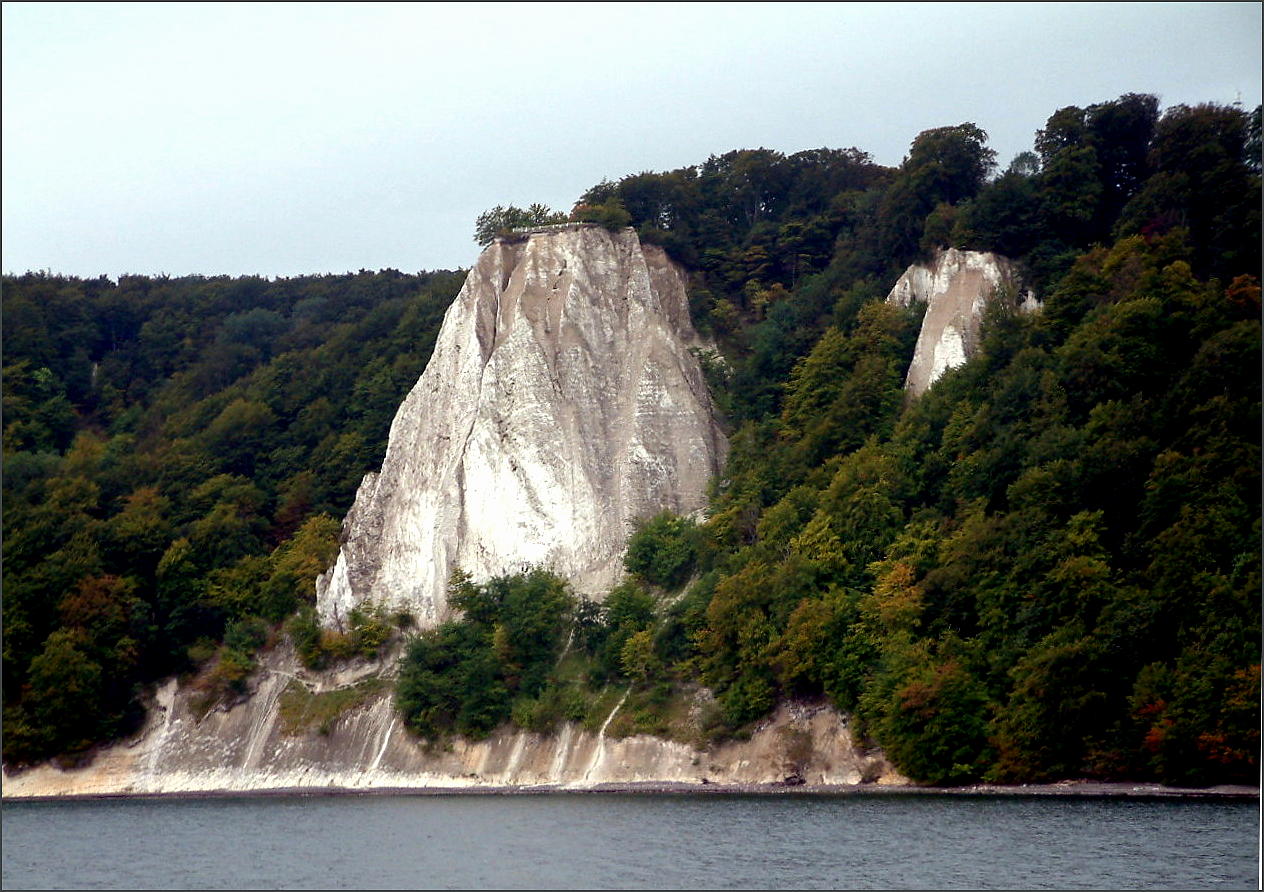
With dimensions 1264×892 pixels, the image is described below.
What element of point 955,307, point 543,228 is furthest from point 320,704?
point 955,307

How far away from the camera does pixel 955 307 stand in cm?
7075

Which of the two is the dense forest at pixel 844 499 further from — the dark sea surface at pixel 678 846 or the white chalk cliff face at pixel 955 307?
the dark sea surface at pixel 678 846

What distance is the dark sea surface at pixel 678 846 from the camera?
3462cm

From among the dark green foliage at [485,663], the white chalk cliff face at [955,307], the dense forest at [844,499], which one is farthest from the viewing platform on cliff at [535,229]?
the dark green foliage at [485,663]

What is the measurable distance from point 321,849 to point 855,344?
3775 centimetres

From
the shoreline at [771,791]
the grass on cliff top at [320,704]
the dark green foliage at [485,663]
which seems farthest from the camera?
the grass on cliff top at [320,704]

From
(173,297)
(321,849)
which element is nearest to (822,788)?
(321,849)

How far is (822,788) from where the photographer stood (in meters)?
56.0

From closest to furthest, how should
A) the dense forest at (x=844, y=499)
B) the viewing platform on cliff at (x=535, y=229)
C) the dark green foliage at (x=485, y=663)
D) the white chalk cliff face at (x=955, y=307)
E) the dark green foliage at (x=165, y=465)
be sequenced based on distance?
the dense forest at (x=844, y=499) < the dark green foliage at (x=485, y=663) < the white chalk cliff face at (x=955, y=307) < the dark green foliage at (x=165, y=465) < the viewing platform on cliff at (x=535, y=229)

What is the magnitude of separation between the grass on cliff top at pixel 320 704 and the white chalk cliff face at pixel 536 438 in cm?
380

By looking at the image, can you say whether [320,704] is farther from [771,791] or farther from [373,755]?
[771,791]

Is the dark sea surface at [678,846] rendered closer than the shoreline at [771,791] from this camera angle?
Yes

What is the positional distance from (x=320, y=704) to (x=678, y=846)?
3232cm

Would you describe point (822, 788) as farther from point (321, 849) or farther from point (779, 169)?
point (779, 169)
